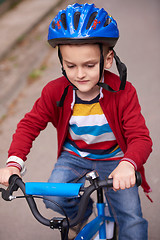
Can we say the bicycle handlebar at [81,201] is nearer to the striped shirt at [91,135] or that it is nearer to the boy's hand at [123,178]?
the boy's hand at [123,178]

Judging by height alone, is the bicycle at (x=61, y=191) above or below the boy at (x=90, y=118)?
below

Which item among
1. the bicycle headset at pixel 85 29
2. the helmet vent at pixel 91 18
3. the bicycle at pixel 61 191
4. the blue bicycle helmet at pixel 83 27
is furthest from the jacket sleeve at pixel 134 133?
the helmet vent at pixel 91 18

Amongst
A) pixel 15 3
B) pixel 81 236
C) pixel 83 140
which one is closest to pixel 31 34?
pixel 15 3

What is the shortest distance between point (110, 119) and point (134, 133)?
20 cm

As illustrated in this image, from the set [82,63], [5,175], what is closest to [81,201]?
[5,175]

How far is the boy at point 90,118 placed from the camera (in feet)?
7.21

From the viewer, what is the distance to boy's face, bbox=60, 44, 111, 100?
2.17 meters

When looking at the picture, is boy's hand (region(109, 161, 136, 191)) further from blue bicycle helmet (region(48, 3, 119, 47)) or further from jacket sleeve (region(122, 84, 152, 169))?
blue bicycle helmet (region(48, 3, 119, 47))

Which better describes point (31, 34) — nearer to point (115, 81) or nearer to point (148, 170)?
point (148, 170)

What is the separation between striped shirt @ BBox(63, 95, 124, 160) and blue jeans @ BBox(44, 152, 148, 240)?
6 cm

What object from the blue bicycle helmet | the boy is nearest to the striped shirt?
the boy

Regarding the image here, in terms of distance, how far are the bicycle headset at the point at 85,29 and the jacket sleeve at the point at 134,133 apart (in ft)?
0.41

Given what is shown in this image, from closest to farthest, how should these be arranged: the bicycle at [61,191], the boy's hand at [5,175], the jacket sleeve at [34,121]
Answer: the bicycle at [61,191]
the boy's hand at [5,175]
the jacket sleeve at [34,121]

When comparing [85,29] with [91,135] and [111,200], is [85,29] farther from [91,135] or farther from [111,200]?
[111,200]
